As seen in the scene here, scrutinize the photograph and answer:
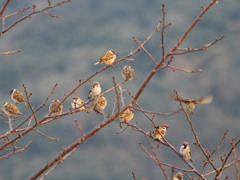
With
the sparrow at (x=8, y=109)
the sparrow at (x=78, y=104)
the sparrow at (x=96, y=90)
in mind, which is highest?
the sparrow at (x=8, y=109)

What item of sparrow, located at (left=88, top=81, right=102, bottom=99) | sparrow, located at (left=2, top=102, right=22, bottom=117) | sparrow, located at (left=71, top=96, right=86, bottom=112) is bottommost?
sparrow, located at (left=71, top=96, right=86, bottom=112)

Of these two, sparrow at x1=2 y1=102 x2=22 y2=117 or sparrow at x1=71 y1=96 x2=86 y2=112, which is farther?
sparrow at x1=2 y1=102 x2=22 y2=117

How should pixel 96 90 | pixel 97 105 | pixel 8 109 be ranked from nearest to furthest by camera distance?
pixel 97 105 < pixel 8 109 < pixel 96 90

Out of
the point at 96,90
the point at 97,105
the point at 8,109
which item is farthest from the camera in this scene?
the point at 96,90

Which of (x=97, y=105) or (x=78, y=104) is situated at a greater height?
(x=97, y=105)

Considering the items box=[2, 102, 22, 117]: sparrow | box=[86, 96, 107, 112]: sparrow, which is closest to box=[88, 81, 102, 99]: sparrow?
box=[86, 96, 107, 112]: sparrow

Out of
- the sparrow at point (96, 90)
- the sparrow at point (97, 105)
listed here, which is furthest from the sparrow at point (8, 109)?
the sparrow at point (97, 105)

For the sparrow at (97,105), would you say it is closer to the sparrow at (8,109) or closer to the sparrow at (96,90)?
the sparrow at (96,90)

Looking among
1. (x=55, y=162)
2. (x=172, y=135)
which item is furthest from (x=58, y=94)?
(x=55, y=162)

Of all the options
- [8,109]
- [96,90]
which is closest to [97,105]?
[96,90]

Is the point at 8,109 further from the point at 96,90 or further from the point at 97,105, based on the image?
the point at 97,105

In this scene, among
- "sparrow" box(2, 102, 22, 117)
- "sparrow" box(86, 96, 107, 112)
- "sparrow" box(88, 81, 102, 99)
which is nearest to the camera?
"sparrow" box(86, 96, 107, 112)

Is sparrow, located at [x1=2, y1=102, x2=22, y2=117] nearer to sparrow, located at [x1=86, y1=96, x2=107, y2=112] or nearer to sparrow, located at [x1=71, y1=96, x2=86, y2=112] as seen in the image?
sparrow, located at [x1=71, y1=96, x2=86, y2=112]

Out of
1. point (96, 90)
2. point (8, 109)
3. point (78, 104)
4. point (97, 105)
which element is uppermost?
point (8, 109)
